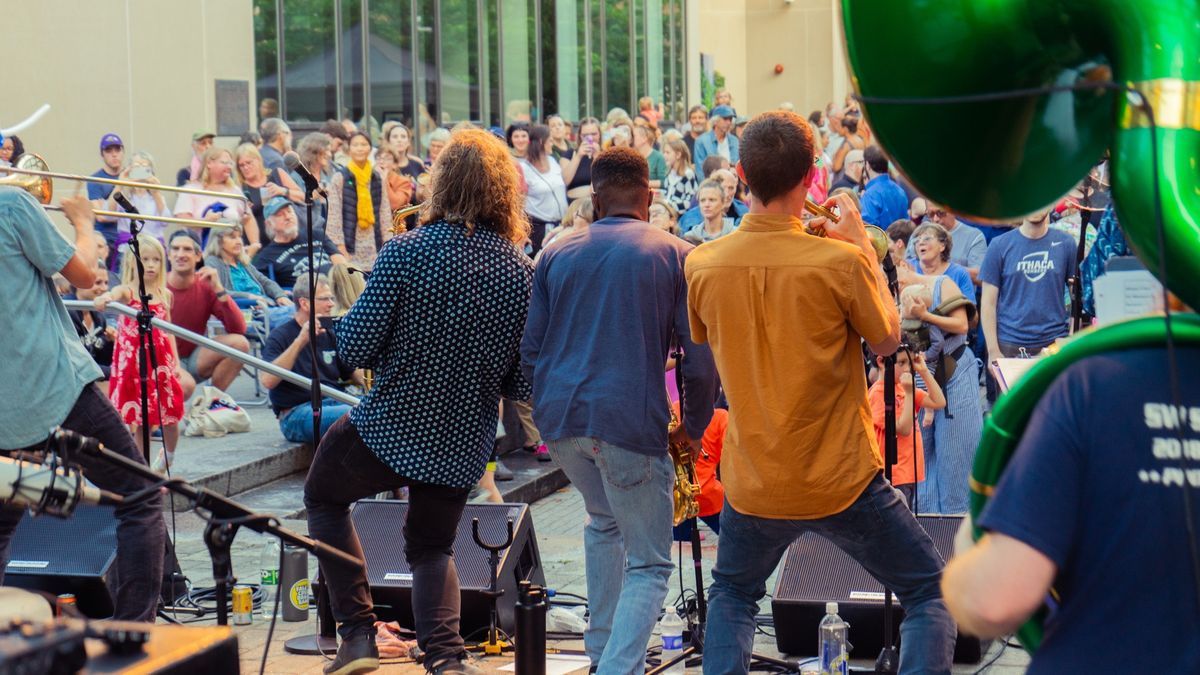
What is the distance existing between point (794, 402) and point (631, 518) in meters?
0.99

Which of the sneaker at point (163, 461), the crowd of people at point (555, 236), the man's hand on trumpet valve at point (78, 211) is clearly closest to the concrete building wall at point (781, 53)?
the crowd of people at point (555, 236)

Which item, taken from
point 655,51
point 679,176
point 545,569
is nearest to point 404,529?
point 545,569

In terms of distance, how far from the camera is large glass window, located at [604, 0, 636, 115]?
28.6 meters

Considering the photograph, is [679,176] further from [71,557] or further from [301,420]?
[71,557]

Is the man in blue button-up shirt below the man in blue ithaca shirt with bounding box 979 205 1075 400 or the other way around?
the other way around

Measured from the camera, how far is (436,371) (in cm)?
524

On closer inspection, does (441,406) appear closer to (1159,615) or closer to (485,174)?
(485,174)

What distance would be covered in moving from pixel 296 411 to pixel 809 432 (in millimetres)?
5241

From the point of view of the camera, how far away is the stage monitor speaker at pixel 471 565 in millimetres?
6320

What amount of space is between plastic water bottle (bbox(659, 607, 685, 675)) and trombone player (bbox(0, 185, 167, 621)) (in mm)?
2008

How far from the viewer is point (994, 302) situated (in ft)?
32.9

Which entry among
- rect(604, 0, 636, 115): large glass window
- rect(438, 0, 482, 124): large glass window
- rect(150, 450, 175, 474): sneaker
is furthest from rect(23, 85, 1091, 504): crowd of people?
rect(604, 0, 636, 115): large glass window

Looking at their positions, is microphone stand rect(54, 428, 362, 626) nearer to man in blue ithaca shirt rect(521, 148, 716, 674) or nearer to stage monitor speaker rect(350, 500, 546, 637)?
man in blue ithaca shirt rect(521, 148, 716, 674)

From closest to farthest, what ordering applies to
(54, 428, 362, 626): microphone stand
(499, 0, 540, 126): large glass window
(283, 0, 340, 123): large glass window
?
(54, 428, 362, 626): microphone stand → (283, 0, 340, 123): large glass window → (499, 0, 540, 126): large glass window
